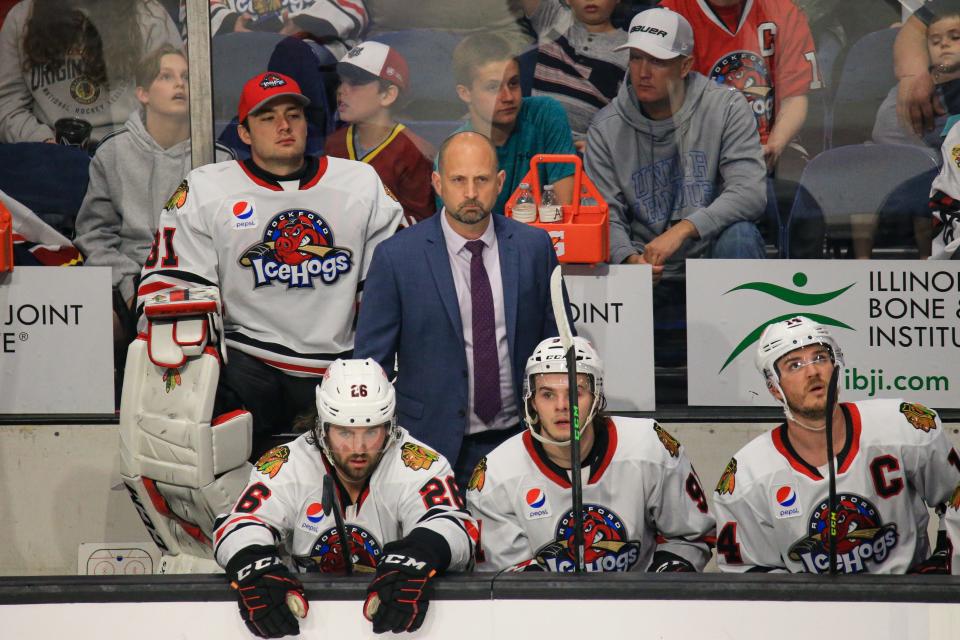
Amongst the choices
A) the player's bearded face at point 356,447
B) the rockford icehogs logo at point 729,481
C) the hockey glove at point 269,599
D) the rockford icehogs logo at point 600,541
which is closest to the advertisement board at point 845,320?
the rockford icehogs logo at point 729,481

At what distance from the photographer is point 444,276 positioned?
3.63 metres

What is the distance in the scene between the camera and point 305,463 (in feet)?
10.2

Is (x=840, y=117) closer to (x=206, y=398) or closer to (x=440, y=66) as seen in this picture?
(x=440, y=66)

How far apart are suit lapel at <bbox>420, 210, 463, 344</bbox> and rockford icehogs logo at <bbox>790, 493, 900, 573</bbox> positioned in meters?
1.05

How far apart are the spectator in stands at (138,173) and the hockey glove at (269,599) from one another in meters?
2.41

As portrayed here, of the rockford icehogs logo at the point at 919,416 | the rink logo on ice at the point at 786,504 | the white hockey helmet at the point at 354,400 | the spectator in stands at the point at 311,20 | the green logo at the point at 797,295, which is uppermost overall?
the spectator in stands at the point at 311,20

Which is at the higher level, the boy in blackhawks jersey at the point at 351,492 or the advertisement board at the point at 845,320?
the advertisement board at the point at 845,320

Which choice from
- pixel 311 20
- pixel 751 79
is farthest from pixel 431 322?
pixel 751 79

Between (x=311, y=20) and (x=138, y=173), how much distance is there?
84cm

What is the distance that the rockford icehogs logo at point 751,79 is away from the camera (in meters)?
4.72

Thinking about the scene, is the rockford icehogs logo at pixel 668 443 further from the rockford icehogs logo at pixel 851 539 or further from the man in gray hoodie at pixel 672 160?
the man in gray hoodie at pixel 672 160

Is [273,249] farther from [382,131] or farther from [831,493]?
[831,493]

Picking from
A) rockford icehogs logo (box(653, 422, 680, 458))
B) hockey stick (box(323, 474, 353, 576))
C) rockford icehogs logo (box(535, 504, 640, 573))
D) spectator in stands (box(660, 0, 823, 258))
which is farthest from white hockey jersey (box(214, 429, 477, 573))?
spectator in stands (box(660, 0, 823, 258))

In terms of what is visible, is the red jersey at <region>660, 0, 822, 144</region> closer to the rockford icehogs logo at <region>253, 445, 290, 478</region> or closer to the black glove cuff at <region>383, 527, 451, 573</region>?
the rockford icehogs logo at <region>253, 445, 290, 478</region>
